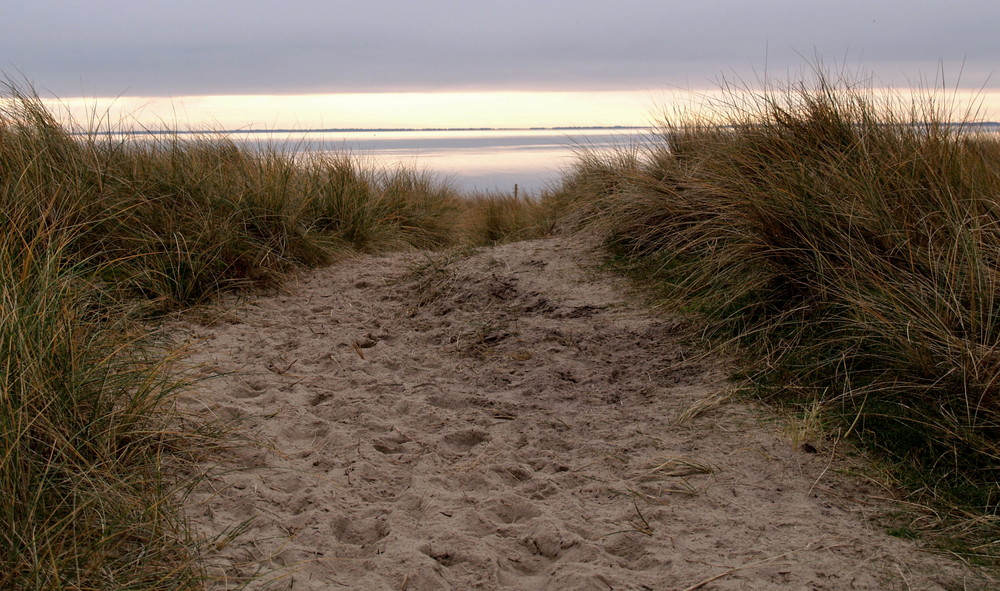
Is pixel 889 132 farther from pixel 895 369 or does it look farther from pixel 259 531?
pixel 259 531

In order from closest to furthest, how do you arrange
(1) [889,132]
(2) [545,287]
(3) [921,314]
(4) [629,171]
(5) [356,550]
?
(5) [356,550]
(3) [921,314]
(1) [889,132]
(2) [545,287]
(4) [629,171]

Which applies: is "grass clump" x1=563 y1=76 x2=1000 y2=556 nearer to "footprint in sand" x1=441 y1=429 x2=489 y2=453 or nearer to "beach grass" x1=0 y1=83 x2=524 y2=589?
"footprint in sand" x1=441 y1=429 x2=489 y2=453

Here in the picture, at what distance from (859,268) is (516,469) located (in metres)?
1.74

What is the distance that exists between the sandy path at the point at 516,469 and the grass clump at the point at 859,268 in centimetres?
32

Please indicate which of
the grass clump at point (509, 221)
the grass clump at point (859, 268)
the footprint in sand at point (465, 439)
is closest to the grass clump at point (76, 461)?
the footprint in sand at point (465, 439)

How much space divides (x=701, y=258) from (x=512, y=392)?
1538 mm

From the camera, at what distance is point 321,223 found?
20.7 feet

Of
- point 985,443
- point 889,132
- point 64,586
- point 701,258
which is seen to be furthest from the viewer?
point 701,258

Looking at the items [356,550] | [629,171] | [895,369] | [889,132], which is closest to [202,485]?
[356,550]

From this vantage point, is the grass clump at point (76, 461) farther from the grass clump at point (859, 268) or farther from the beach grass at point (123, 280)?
the grass clump at point (859, 268)

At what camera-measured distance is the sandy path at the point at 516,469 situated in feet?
6.54

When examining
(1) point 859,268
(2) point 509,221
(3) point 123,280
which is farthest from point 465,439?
(2) point 509,221

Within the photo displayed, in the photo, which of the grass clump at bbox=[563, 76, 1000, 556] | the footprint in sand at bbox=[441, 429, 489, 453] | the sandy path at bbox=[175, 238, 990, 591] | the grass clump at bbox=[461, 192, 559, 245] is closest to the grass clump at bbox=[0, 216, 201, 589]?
the sandy path at bbox=[175, 238, 990, 591]

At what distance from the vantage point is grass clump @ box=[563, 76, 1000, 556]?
2.47 meters
